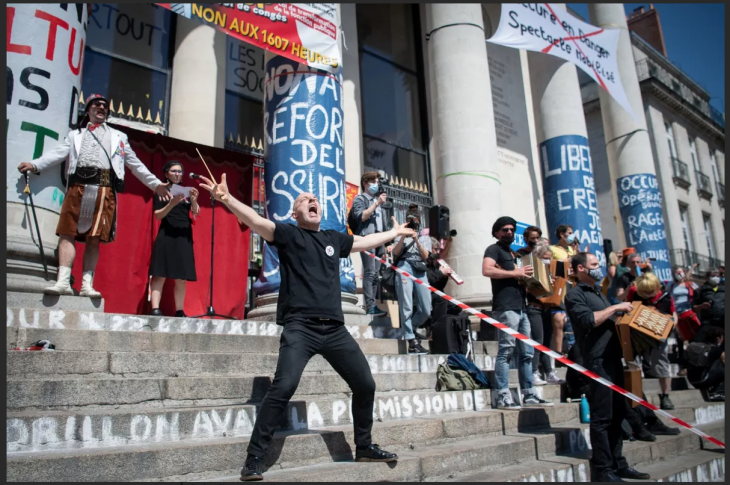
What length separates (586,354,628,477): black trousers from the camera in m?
4.40

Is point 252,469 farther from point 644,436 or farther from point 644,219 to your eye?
point 644,219

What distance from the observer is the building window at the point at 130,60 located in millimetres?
9789

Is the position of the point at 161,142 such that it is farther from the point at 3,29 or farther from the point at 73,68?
the point at 3,29

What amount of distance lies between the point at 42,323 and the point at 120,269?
3.13 m

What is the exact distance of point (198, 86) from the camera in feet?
33.9

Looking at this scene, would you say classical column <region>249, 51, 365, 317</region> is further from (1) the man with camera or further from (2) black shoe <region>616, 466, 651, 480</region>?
(2) black shoe <region>616, 466, 651, 480</region>

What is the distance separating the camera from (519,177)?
15438 mm

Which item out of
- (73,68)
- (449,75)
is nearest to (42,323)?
(73,68)

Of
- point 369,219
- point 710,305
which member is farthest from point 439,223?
point 710,305

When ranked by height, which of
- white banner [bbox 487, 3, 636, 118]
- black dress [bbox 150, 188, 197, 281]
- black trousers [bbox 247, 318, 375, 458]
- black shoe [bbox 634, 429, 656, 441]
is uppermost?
white banner [bbox 487, 3, 636, 118]

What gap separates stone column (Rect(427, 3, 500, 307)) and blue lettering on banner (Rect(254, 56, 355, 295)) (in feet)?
11.7

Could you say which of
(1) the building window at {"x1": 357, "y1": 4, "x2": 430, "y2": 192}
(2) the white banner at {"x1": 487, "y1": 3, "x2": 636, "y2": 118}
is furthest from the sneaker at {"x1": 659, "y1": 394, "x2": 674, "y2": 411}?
(1) the building window at {"x1": 357, "y1": 4, "x2": 430, "y2": 192}

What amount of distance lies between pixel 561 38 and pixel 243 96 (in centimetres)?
721

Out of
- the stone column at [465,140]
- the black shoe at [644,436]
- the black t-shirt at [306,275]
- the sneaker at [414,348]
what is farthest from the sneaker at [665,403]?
the black t-shirt at [306,275]
